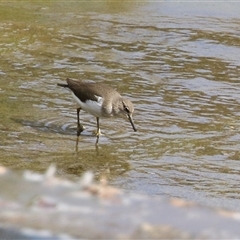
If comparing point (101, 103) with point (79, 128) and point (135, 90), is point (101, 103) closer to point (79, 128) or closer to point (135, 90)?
point (79, 128)

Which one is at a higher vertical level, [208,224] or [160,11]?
[208,224]

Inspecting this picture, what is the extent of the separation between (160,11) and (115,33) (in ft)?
7.16

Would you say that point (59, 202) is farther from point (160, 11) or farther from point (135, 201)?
point (160, 11)

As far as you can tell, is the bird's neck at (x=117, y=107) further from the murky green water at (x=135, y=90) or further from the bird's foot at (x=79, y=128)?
the bird's foot at (x=79, y=128)

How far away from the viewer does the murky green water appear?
649cm

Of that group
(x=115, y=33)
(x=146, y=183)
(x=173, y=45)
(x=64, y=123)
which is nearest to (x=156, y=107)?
(x=64, y=123)

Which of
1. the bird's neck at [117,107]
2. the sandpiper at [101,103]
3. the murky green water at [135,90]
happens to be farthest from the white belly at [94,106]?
the murky green water at [135,90]

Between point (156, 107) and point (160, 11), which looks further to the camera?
point (160, 11)

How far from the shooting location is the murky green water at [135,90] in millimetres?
6488

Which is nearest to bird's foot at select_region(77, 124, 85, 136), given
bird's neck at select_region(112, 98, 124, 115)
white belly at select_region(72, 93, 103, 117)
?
white belly at select_region(72, 93, 103, 117)

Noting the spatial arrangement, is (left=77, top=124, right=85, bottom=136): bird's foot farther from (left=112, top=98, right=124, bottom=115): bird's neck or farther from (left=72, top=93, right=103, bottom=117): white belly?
(left=112, top=98, right=124, bottom=115): bird's neck

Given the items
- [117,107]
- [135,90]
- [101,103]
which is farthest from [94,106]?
[135,90]

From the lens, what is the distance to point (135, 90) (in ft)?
30.6

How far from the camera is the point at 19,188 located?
73.3 inches
